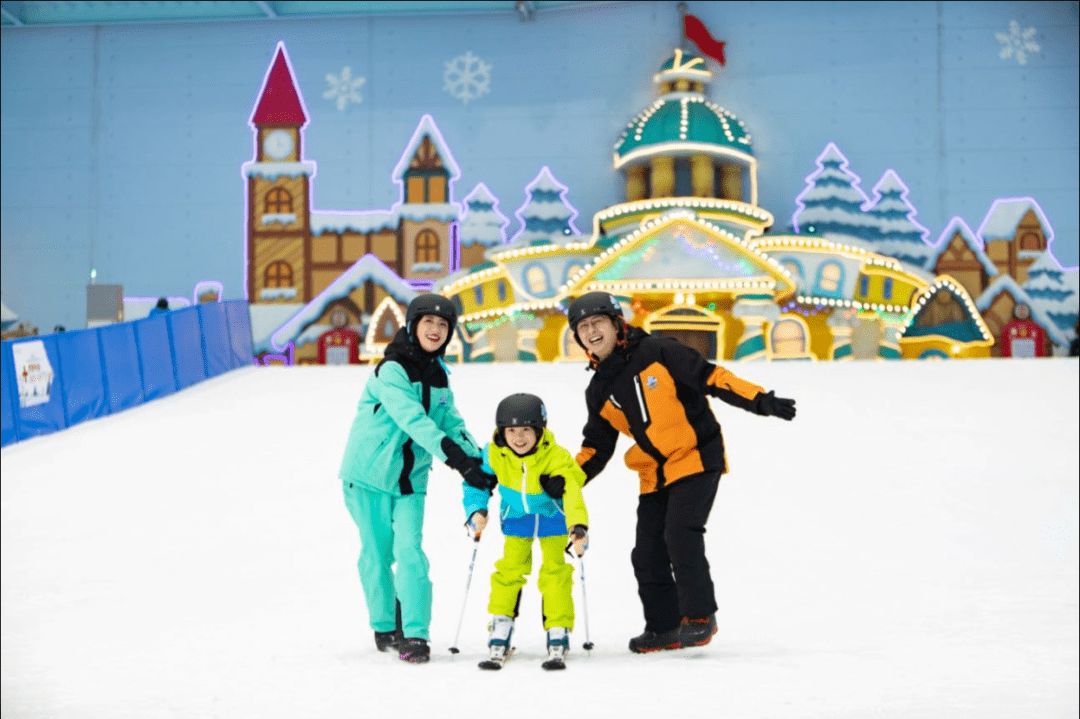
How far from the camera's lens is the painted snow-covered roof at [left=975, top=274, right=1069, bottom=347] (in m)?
21.0

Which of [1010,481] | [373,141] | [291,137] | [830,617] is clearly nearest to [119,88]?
[291,137]

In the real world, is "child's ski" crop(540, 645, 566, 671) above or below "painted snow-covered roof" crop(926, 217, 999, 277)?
below

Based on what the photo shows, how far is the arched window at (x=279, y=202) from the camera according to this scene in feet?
72.3

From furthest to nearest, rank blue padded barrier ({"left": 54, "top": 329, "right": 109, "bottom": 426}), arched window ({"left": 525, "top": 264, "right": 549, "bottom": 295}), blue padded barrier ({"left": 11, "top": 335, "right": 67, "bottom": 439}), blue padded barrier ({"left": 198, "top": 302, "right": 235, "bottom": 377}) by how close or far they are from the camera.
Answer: arched window ({"left": 525, "top": 264, "right": 549, "bottom": 295}) → blue padded barrier ({"left": 198, "top": 302, "right": 235, "bottom": 377}) → blue padded barrier ({"left": 54, "top": 329, "right": 109, "bottom": 426}) → blue padded barrier ({"left": 11, "top": 335, "right": 67, "bottom": 439})

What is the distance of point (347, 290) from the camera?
2194 cm

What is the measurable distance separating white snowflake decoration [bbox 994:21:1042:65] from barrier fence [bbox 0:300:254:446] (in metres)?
14.5

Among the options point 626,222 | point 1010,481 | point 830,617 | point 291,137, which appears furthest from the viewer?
point 291,137

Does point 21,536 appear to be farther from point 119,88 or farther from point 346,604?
point 119,88

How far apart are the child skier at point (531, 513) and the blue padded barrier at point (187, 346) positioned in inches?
437

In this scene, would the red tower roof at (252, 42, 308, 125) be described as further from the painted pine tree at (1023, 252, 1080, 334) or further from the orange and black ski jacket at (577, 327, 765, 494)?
the orange and black ski jacket at (577, 327, 765, 494)

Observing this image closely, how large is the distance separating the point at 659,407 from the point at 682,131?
634 inches

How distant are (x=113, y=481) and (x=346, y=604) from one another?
414cm

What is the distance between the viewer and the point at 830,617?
5.62m

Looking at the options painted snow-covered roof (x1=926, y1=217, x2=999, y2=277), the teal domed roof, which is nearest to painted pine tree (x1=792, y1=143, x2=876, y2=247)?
painted snow-covered roof (x1=926, y1=217, x2=999, y2=277)
